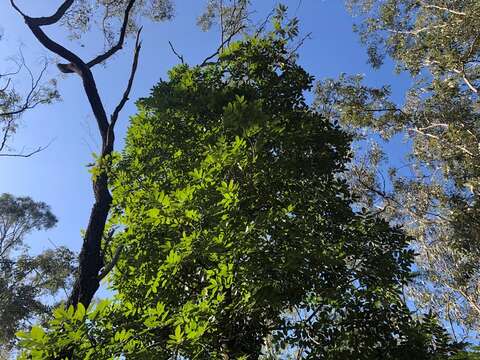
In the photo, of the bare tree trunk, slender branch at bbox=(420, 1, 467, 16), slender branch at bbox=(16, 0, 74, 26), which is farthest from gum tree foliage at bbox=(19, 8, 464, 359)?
slender branch at bbox=(420, 1, 467, 16)

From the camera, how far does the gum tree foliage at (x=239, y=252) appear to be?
15.6ft

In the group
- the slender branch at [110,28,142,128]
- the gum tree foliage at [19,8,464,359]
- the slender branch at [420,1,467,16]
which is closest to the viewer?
the gum tree foliage at [19,8,464,359]

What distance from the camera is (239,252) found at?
4852mm

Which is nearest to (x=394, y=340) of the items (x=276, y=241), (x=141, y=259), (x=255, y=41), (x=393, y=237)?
(x=393, y=237)

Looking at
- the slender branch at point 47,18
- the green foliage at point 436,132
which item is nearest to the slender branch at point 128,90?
the slender branch at point 47,18

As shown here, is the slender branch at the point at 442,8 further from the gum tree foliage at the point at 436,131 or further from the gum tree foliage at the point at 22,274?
the gum tree foliage at the point at 22,274

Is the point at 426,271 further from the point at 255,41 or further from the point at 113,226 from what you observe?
the point at 113,226

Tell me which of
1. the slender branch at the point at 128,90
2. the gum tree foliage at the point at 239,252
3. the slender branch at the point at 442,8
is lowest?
the gum tree foliage at the point at 239,252

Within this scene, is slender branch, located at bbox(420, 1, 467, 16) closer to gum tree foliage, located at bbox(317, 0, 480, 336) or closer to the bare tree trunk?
gum tree foliage, located at bbox(317, 0, 480, 336)

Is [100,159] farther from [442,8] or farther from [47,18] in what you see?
[442,8]

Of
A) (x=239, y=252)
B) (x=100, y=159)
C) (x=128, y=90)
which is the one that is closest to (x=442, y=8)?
(x=128, y=90)

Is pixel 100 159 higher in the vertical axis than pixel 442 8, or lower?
lower

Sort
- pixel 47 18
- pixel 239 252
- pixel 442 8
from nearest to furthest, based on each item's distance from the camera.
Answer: pixel 239 252
pixel 47 18
pixel 442 8

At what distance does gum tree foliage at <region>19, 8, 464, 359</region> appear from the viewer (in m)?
4.75
